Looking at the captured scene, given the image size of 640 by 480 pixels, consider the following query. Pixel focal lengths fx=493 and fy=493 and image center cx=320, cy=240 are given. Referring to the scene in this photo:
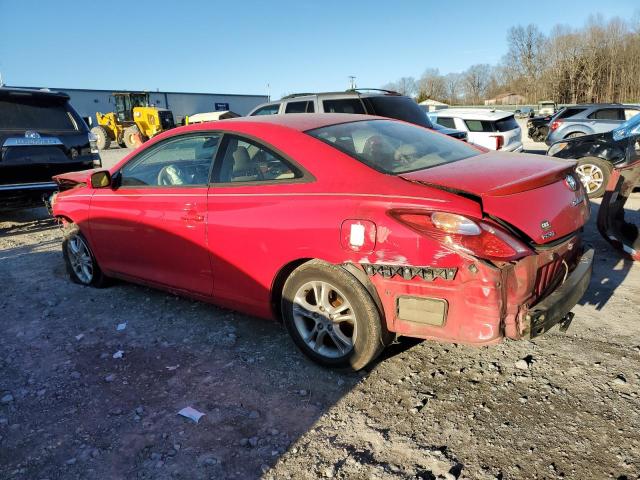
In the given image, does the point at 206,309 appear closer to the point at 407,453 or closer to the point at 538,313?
the point at 407,453

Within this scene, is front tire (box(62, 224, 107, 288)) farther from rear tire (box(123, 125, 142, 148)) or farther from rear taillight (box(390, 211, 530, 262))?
rear tire (box(123, 125, 142, 148))

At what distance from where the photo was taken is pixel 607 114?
48.2 feet

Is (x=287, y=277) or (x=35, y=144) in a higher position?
(x=35, y=144)

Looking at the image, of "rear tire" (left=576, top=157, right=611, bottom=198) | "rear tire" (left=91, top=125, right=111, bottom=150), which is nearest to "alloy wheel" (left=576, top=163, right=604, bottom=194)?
"rear tire" (left=576, top=157, right=611, bottom=198)

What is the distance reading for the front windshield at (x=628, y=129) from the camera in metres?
7.29

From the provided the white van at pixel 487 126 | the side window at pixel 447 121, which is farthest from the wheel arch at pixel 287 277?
the side window at pixel 447 121

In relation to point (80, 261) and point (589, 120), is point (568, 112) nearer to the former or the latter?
point (589, 120)

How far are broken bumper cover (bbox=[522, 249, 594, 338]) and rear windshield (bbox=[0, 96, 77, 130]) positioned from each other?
7.35m

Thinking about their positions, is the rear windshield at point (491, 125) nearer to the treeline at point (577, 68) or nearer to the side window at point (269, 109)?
the side window at point (269, 109)

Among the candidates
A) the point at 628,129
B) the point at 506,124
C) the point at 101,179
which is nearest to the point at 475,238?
the point at 101,179

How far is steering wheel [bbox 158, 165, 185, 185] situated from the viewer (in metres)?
3.94

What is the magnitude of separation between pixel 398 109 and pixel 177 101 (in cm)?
4920

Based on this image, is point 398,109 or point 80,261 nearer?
point 80,261

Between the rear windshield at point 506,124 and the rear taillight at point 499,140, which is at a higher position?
the rear windshield at point 506,124
